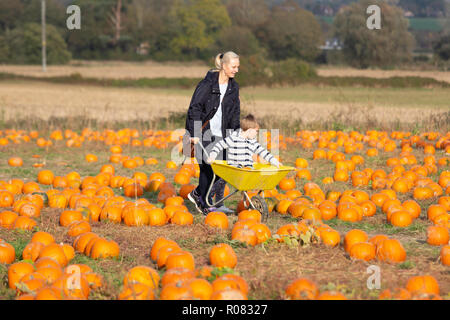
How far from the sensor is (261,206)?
255 inches

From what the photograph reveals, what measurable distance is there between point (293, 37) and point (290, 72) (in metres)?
23.1

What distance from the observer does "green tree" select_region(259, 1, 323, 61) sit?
55.5m

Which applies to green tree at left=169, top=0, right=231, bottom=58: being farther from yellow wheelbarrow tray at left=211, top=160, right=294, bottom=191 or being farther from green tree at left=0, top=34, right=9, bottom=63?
yellow wheelbarrow tray at left=211, top=160, right=294, bottom=191

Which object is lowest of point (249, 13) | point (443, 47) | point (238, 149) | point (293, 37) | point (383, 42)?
point (238, 149)

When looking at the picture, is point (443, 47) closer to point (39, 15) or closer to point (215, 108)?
point (215, 108)

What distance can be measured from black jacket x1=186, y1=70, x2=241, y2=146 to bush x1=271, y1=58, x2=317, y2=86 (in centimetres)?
2683

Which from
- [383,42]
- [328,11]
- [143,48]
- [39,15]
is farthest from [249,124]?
[328,11]

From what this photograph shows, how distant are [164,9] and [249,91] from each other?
50276mm

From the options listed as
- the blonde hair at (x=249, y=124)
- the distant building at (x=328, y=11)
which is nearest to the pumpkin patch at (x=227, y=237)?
the blonde hair at (x=249, y=124)

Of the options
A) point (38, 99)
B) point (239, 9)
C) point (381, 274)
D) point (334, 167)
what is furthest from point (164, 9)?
point (381, 274)

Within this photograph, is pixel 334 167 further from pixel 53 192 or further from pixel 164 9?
pixel 164 9

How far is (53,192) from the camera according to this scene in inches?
285

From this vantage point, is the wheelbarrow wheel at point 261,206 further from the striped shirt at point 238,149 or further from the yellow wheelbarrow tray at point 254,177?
the striped shirt at point 238,149

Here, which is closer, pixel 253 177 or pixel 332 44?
pixel 253 177
